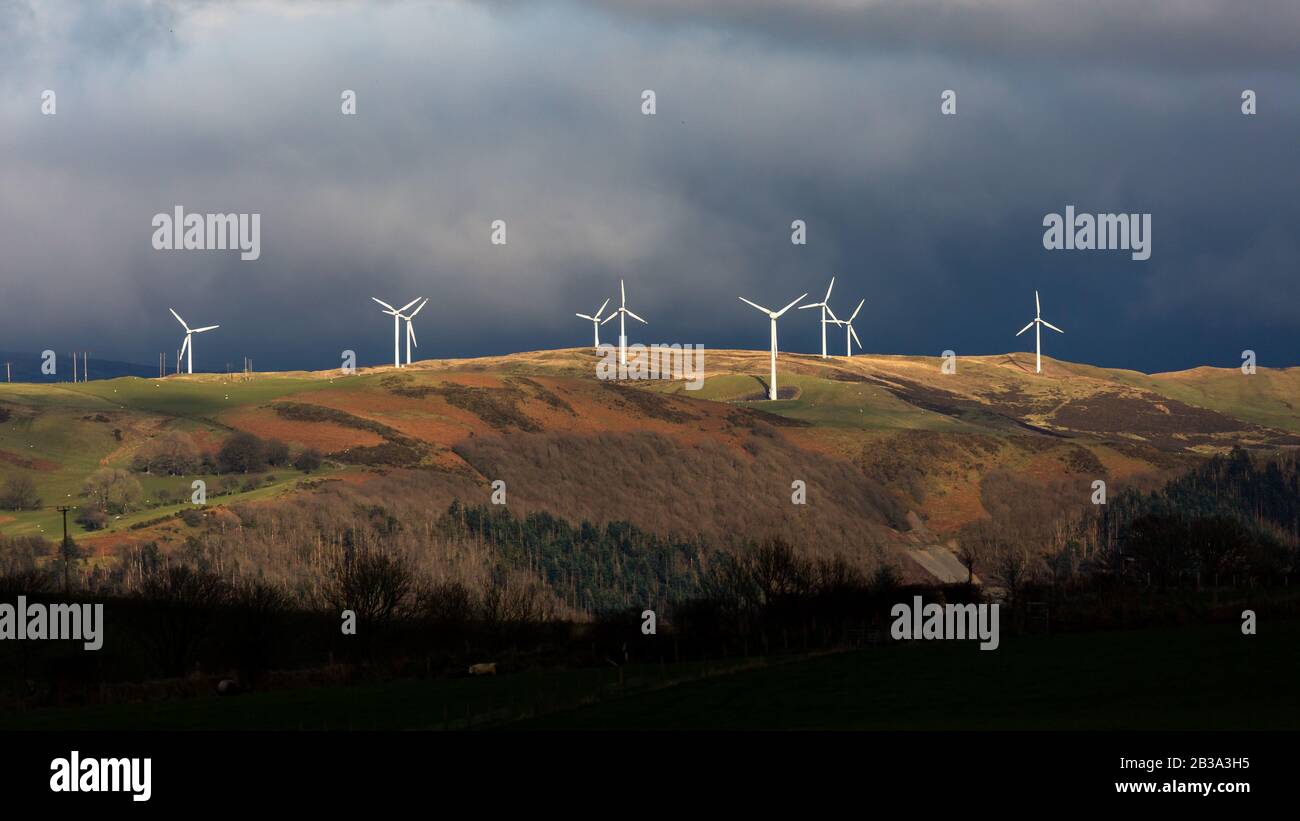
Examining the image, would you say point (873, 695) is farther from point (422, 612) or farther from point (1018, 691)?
point (422, 612)

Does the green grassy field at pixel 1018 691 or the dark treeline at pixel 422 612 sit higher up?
the green grassy field at pixel 1018 691

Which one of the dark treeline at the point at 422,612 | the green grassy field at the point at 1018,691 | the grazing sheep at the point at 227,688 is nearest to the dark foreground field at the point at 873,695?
the green grassy field at the point at 1018,691

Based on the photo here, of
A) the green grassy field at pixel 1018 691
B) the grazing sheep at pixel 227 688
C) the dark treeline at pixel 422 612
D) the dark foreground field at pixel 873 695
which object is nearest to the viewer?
the green grassy field at pixel 1018 691

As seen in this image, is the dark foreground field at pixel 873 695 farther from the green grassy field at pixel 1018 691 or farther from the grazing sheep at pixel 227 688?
the grazing sheep at pixel 227 688

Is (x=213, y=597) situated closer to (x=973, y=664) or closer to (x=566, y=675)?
(x=566, y=675)

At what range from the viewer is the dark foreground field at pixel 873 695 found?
49219 millimetres

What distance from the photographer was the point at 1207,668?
57.3 m

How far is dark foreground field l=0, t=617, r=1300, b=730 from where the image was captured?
1938 inches

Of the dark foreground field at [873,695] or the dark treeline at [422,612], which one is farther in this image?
the dark treeline at [422,612]

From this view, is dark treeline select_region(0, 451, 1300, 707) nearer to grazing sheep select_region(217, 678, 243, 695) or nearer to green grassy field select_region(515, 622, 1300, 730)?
grazing sheep select_region(217, 678, 243, 695)
